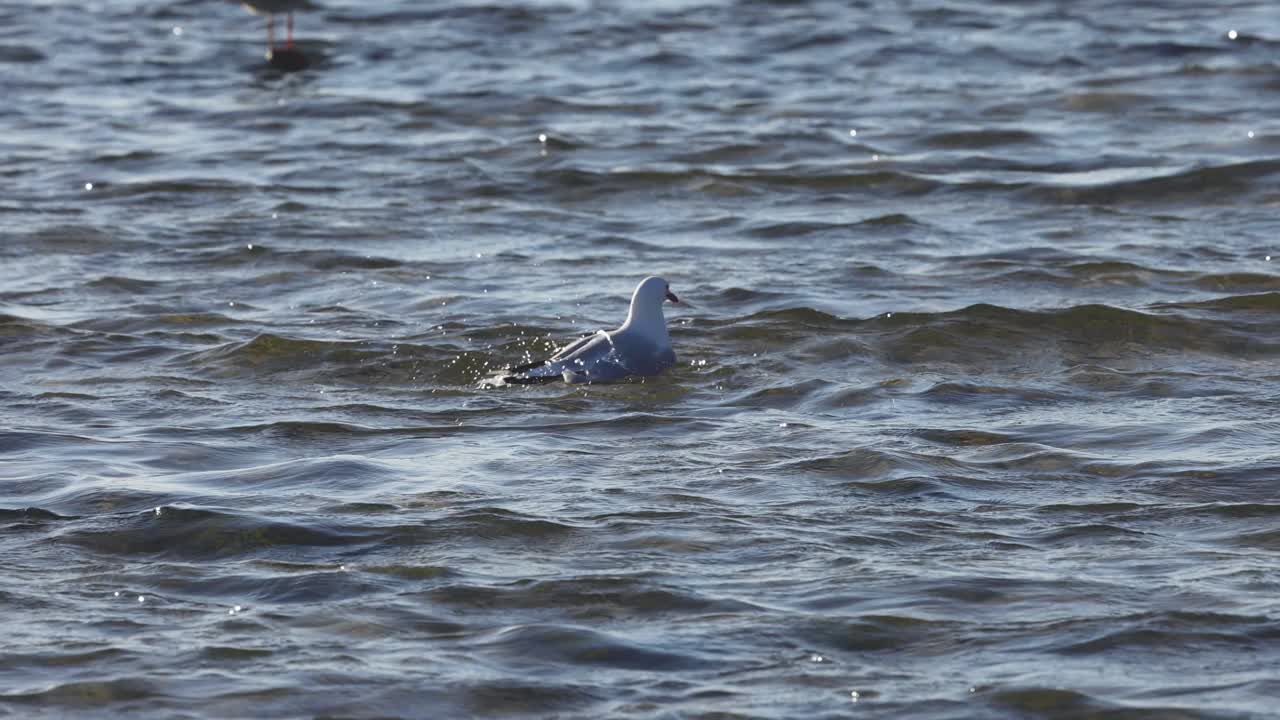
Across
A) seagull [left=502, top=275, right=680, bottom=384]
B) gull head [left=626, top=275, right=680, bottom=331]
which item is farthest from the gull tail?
gull head [left=626, top=275, right=680, bottom=331]

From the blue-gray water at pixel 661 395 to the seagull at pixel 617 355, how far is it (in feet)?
0.31

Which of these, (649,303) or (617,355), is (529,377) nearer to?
(617,355)

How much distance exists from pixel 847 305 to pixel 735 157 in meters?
4.69

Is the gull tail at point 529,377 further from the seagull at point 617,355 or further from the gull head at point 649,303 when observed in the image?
the gull head at point 649,303

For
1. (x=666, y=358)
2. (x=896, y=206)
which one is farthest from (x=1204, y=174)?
(x=666, y=358)

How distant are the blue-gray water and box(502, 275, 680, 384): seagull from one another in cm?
10

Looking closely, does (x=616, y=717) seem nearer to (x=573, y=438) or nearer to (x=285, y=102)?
(x=573, y=438)

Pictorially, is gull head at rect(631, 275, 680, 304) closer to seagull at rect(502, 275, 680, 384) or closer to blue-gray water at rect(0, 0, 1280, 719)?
seagull at rect(502, 275, 680, 384)

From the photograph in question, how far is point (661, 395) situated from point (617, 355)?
10.8 inches

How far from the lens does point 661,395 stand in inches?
346

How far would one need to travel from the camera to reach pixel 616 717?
514 cm

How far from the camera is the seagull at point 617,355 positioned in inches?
346

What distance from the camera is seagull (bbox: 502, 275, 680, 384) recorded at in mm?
8781

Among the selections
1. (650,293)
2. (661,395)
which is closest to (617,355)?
(661,395)
